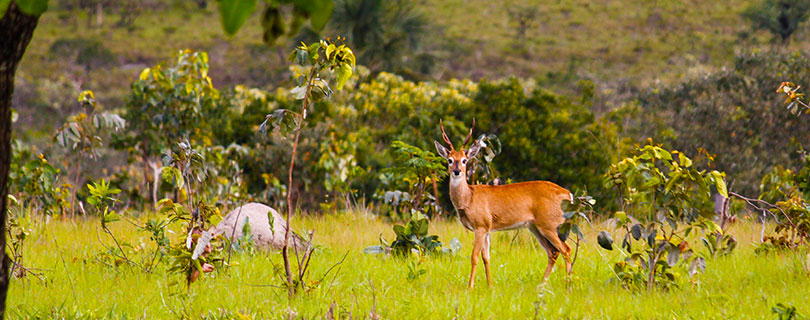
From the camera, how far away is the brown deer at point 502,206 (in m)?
5.98

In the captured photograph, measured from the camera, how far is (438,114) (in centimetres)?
1377

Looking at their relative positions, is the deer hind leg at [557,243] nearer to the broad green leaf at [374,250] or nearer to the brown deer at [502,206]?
the brown deer at [502,206]

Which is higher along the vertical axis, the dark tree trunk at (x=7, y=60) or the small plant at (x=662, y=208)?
the dark tree trunk at (x=7, y=60)

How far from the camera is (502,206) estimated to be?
6.06m

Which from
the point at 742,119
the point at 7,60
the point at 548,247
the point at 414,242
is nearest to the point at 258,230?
the point at 414,242

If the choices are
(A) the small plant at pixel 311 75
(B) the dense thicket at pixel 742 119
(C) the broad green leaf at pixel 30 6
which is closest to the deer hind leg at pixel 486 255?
(A) the small plant at pixel 311 75

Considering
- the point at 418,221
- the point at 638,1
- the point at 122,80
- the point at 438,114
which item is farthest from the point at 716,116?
the point at 638,1

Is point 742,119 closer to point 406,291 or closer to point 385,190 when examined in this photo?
point 385,190

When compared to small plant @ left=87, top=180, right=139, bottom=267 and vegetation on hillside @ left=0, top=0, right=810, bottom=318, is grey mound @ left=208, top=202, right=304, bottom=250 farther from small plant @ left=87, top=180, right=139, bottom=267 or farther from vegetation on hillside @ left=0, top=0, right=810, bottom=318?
small plant @ left=87, top=180, right=139, bottom=267

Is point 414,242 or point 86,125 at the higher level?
point 86,125

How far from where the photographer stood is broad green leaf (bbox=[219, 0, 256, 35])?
1.71 m

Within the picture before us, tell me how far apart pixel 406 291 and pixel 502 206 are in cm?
108

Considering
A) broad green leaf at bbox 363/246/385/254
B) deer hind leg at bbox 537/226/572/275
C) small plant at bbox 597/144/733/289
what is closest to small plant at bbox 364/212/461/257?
broad green leaf at bbox 363/246/385/254

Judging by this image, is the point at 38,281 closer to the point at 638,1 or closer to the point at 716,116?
the point at 716,116
